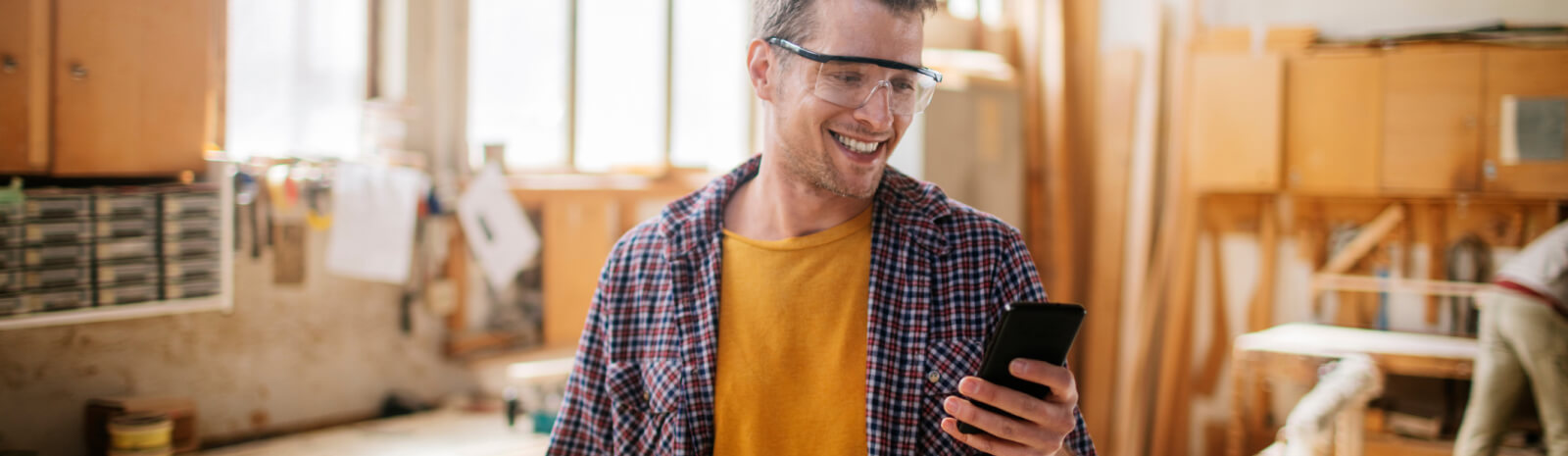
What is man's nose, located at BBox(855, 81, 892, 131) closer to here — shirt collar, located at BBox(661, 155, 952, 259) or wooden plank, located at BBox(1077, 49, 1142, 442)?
shirt collar, located at BBox(661, 155, 952, 259)

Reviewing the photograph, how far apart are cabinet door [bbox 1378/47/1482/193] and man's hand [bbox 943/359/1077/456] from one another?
13.9 ft

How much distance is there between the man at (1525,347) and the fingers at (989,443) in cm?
346

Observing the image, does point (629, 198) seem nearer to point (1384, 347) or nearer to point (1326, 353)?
point (1326, 353)

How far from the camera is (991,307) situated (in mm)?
1407

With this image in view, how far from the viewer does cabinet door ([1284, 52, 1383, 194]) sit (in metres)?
4.76

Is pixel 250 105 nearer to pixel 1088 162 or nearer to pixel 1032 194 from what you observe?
pixel 1032 194

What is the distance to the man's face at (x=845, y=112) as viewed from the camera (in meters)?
1.43

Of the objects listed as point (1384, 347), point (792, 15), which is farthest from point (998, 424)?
point (1384, 347)

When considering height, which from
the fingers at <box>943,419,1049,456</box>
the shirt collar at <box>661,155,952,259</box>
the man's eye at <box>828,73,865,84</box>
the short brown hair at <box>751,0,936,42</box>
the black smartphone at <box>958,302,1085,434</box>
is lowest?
the fingers at <box>943,419,1049,456</box>

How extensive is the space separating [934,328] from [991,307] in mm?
80

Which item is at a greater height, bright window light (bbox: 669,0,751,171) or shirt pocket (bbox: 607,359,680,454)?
bright window light (bbox: 669,0,751,171)

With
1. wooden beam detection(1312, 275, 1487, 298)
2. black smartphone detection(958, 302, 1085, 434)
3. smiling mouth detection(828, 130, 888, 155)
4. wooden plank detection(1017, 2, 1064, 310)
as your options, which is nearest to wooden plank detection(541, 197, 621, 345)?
smiling mouth detection(828, 130, 888, 155)

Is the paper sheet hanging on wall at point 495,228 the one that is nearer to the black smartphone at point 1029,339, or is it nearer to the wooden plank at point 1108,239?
the black smartphone at point 1029,339

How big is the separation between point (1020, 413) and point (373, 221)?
2.42m
